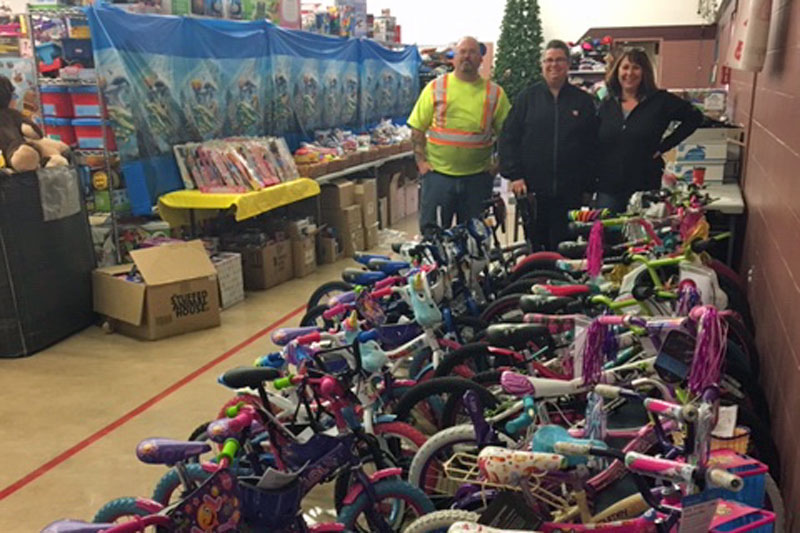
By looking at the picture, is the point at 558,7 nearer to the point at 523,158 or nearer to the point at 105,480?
the point at 523,158

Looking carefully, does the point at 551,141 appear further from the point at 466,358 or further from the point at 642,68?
the point at 466,358

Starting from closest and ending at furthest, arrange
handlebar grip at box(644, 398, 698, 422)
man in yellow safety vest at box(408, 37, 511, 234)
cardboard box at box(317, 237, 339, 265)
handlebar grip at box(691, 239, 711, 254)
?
handlebar grip at box(644, 398, 698, 422) → handlebar grip at box(691, 239, 711, 254) → man in yellow safety vest at box(408, 37, 511, 234) → cardboard box at box(317, 237, 339, 265)

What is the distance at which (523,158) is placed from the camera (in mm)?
4336

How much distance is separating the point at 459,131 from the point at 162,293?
2.11 m

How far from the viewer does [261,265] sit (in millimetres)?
5633

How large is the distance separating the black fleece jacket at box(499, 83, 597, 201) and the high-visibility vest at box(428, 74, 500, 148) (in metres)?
0.26

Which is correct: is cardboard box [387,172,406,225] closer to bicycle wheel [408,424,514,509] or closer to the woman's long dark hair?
the woman's long dark hair

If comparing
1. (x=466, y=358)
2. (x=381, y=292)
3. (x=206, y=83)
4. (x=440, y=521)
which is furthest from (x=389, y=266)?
(x=206, y=83)

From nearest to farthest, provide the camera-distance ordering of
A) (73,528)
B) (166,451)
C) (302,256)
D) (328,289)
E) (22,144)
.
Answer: (73,528)
(166,451)
(328,289)
(22,144)
(302,256)

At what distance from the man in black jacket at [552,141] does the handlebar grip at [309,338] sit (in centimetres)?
202

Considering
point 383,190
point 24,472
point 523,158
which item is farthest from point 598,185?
point 383,190

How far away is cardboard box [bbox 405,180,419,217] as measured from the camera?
29.3ft

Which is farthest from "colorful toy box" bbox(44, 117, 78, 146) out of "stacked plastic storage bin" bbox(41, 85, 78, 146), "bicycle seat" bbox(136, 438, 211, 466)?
"bicycle seat" bbox(136, 438, 211, 466)

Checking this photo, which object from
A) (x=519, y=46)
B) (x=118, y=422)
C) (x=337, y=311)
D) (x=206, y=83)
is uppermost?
(x=519, y=46)
